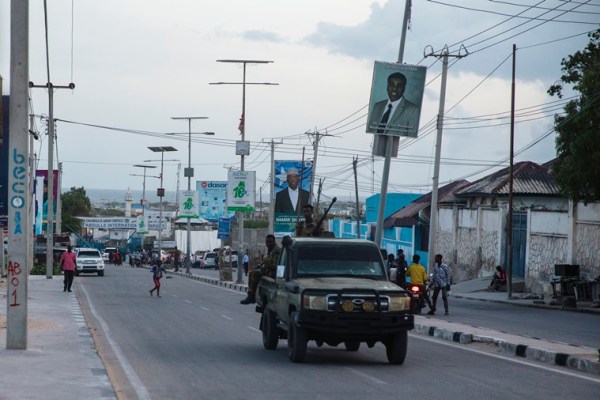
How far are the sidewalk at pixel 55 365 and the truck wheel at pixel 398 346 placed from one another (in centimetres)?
439

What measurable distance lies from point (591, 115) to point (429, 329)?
15099 mm

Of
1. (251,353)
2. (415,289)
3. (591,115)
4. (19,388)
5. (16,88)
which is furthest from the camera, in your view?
(591,115)

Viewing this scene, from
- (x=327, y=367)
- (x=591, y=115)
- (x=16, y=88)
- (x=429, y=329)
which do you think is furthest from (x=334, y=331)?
(x=591, y=115)

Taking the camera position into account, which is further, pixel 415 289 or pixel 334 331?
pixel 415 289

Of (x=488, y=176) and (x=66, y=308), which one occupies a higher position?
(x=488, y=176)

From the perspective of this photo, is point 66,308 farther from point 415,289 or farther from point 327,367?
point 327,367

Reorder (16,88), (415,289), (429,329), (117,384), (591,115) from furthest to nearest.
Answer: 1. (591,115)
2. (415,289)
3. (429,329)
4. (16,88)
5. (117,384)

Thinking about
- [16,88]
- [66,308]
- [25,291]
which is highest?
[16,88]

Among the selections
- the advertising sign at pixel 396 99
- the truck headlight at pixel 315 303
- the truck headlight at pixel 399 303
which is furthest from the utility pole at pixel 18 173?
the advertising sign at pixel 396 99

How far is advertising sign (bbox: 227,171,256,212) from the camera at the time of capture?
180 feet

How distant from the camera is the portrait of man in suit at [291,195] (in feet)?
212

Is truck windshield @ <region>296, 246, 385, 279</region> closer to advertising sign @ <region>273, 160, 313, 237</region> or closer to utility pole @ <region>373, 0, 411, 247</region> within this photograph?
utility pole @ <region>373, 0, 411, 247</region>

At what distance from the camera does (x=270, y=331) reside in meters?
17.7

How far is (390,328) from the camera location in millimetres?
15086
